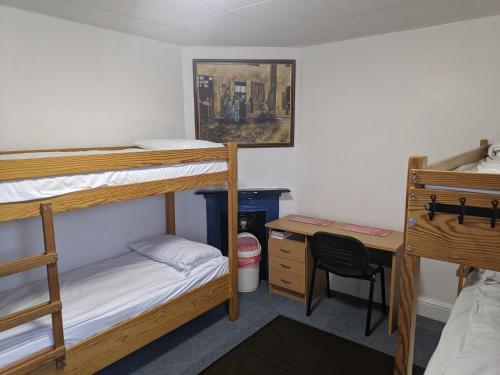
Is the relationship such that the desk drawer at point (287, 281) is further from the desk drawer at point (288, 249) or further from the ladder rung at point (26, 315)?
the ladder rung at point (26, 315)

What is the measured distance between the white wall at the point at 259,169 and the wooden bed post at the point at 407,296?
2222 mm

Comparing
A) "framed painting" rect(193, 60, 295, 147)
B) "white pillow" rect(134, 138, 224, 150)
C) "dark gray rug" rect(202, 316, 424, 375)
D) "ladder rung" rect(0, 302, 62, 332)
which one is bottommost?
"dark gray rug" rect(202, 316, 424, 375)

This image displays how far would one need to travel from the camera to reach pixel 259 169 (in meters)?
3.56

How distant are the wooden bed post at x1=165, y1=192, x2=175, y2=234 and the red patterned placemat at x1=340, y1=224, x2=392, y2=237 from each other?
1566 millimetres

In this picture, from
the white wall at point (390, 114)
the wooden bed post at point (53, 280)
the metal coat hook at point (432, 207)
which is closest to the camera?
the metal coat hook at point (432, 207)

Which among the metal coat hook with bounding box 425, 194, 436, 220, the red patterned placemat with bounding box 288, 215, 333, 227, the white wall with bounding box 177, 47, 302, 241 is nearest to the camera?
the metal coat hook with bounding box 425, 194, 436, 220

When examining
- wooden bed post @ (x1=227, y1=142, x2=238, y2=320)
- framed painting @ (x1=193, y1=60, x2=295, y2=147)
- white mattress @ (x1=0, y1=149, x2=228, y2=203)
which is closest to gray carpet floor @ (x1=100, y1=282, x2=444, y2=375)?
wooden bed post @ (x1=227, y1=142, x2=238, y2=320)

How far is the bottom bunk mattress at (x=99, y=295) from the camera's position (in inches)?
69.3

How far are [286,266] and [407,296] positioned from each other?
6.07 feet

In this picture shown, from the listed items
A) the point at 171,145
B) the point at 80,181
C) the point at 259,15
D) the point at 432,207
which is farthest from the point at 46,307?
the point at 259,15

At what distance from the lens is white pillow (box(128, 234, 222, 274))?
2.65 metres

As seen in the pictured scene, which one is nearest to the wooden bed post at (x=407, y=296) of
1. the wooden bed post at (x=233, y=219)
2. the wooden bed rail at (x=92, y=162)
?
the wooden bed rail at (x=92, y=162)

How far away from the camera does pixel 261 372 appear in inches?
91.7

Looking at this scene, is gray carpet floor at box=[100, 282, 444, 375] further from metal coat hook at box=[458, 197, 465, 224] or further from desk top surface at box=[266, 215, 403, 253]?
metal coat hook at box=[458, 197, 465, 224]
